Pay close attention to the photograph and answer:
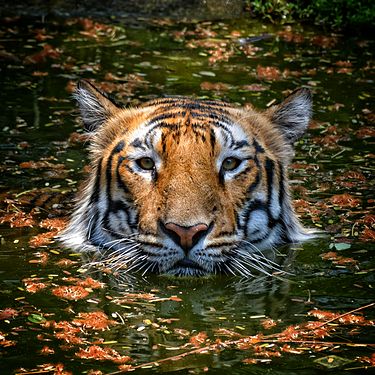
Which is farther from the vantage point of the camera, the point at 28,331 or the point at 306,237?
the point at 306,237

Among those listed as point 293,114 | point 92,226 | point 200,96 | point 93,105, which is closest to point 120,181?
point 92,226

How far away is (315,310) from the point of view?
4.99 meters

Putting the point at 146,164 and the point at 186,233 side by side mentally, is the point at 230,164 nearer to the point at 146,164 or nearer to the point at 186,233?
the point at 146,164

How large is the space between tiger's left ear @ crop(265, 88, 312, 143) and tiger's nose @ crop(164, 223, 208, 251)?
134 centimetres

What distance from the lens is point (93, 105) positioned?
19.9 ft

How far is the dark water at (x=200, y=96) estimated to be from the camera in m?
4.58

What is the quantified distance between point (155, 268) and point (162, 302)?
0.85 ft

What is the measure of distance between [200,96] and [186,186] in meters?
3.87

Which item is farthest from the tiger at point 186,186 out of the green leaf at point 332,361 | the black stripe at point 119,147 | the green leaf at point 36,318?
the green leaf at point 332,361

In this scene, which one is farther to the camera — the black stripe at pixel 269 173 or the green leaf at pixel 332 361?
the black stripe at pixel 269 173

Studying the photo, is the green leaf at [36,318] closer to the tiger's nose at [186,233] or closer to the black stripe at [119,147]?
the tiger's nose at [186,233]

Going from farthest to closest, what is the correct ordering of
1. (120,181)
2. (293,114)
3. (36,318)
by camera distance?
(293,114) < (120,181) < (36,318)

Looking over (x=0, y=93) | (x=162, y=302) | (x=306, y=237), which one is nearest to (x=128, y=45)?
(x=0, y=93)

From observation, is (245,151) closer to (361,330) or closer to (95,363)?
(361,330)
